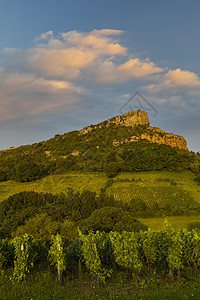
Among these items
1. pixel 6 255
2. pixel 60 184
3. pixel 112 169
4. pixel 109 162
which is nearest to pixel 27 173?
pixel 60 184

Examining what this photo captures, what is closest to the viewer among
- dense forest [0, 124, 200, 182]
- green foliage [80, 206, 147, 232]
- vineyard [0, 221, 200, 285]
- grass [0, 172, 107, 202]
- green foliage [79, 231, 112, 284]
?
green foliage [79, 231, 112, 284]

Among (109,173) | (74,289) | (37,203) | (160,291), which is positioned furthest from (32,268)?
(109,173)

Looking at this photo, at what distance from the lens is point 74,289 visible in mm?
10086

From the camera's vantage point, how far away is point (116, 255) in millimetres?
11953

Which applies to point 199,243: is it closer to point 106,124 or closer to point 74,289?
point 74,289

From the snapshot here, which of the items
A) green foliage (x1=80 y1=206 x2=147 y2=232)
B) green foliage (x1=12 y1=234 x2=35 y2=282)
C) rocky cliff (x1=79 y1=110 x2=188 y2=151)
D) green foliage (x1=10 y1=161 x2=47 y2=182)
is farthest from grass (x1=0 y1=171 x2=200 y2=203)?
green foliage (x1=12 y1=234 x2=35 y2=282)

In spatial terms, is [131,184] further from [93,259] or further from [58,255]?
[58,255]

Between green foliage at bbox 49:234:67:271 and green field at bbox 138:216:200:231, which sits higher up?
green foliage at bbox 49:234:67:271

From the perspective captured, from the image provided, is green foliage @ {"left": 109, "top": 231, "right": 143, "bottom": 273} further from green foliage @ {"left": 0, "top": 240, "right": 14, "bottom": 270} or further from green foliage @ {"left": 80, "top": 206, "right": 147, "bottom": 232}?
green foliage @ {"left": 80, "top": 206, "right": 147, "bottom": 232}

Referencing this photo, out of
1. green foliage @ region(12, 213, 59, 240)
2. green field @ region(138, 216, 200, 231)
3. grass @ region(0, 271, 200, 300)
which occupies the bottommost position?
green field @ region(138, 216, 200, 231)

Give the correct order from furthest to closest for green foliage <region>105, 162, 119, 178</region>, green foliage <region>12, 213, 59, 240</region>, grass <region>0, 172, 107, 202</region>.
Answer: green foliage <region>105, 162, 119, 178</region> < grass <region>0, 172, 107, 202</region> < green foliage <region>12, 213, 59, 240</region>

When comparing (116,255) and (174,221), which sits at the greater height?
(116,255)

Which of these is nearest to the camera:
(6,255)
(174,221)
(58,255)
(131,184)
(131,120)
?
(58,255)

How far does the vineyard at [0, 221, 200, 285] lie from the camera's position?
10.9 meters
